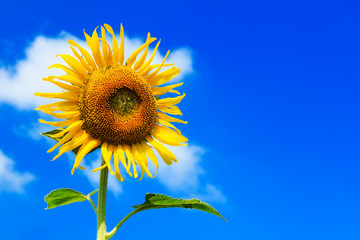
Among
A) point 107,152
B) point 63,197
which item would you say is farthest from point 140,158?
point 63,197

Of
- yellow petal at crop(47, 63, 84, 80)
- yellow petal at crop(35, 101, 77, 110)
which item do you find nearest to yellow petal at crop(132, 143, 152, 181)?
yellow petal at crop(35, 101, 77, 110)

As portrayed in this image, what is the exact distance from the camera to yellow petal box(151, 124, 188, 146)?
21.6 feet

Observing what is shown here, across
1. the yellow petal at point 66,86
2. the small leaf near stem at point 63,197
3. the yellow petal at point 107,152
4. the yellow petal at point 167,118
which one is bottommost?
the small leaf near stem at point 63,197

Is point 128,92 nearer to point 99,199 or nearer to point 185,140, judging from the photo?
point 185,140

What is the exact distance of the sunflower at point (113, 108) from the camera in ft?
20.4

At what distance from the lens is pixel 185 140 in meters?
6.61

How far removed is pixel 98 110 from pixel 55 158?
0.87 m

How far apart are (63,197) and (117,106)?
1.54 metres

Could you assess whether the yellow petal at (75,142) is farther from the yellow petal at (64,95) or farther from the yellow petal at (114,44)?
the yellow petal at (114,44)

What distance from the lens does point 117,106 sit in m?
6.48

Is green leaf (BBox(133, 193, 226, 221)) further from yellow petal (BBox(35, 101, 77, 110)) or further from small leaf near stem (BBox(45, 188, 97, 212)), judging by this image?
yellow petal (BBox(35, 101, 77, 110))

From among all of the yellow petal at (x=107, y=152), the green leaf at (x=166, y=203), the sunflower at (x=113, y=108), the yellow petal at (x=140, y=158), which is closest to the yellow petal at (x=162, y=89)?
the sunflower at (x=113, y=108)

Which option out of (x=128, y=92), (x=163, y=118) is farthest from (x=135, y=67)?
(x=163, y=118)

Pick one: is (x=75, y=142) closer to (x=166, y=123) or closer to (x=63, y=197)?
(x=63, y=197)
